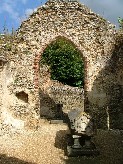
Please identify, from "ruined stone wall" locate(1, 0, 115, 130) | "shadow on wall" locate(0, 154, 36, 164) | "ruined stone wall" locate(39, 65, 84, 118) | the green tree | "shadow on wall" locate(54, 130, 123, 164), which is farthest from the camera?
the green tree

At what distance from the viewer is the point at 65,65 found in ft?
87.8

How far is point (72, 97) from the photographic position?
69.7 ft

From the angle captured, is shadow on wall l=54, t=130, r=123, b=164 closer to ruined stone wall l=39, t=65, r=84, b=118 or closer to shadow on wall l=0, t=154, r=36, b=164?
shadow on wall l=0, t=154, r=36, b=164

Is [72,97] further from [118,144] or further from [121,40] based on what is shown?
[118,144]

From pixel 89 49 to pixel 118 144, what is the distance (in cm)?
416

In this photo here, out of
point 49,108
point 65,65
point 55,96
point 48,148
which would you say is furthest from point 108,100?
point 65,65

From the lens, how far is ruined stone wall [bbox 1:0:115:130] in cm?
1368

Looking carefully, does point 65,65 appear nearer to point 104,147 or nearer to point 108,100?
point 108,100

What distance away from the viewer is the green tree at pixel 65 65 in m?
26.5

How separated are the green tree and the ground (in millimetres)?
13022

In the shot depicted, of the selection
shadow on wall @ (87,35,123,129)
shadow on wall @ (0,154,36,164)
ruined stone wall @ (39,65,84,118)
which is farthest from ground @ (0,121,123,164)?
ruined stone wall @ (39,65,84,118)

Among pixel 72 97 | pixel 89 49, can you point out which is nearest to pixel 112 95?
pixel 89 49

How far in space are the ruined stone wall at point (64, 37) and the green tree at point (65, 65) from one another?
468 inches

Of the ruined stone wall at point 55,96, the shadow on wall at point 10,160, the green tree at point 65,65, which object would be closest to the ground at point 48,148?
the shadow on wall at point 10,160
